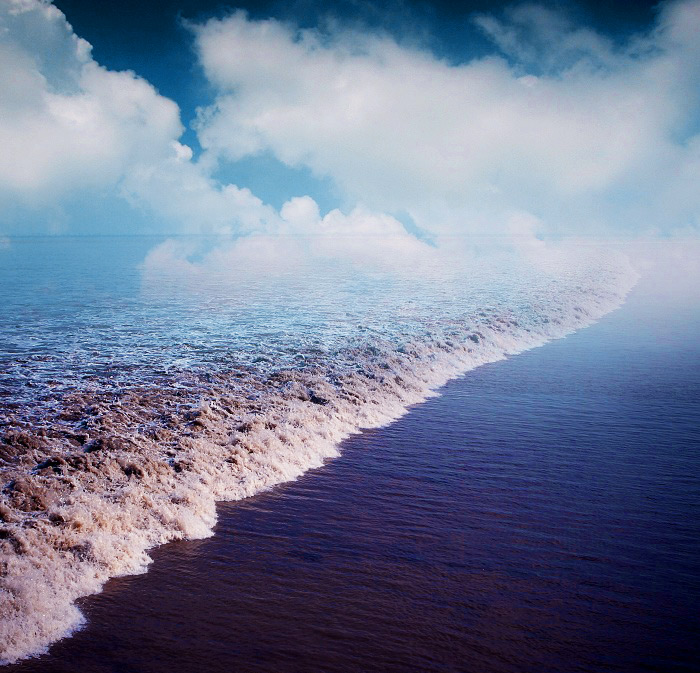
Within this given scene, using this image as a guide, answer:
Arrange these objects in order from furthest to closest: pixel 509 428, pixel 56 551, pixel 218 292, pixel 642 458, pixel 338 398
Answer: pixel 218 292 < pixel 338 398 < pixel 509 428 < pixel 642 458 < pixel 56 551

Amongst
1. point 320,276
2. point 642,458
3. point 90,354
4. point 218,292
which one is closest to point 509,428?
point 642,458

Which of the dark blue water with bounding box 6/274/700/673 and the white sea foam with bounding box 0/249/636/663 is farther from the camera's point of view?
the white sea foam with bounding box 0/249/636/663

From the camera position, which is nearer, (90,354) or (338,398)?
(338,398)

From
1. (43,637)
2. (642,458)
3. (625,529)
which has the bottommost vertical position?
(43,637)

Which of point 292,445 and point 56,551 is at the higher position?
point 292,445

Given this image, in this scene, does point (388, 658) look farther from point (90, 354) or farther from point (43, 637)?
point (90, 354)
